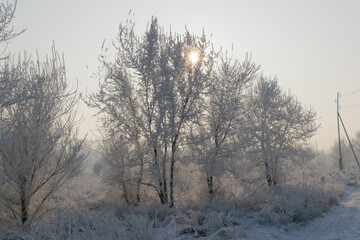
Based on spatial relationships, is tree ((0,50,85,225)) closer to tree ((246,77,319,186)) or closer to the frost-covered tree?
the frost-covered tree

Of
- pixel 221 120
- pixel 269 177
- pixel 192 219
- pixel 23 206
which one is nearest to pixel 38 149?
pixel 23 206

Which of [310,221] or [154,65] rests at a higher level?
[154,65]

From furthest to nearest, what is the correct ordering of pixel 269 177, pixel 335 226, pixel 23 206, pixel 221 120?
pixel 269 177 < pixel 221 120 < pixel 335 226 < pixel 23 206

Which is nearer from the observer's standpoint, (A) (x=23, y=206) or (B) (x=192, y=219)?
(B) (x=192, y=219)

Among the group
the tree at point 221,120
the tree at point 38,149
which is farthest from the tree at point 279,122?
the tree at point 38,149

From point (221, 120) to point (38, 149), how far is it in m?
7.01

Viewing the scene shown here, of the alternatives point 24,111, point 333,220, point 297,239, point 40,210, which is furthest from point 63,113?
point 333,220

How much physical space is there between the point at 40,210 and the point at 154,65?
6.08 m

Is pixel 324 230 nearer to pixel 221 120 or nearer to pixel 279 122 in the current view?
pixel 221 120

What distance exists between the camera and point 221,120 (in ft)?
37.5

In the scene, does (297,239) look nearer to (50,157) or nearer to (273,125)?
(50,157)

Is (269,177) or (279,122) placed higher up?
(279,122)

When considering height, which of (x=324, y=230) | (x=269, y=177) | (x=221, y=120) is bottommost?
(x=324, y=230)

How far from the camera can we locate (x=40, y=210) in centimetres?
766
